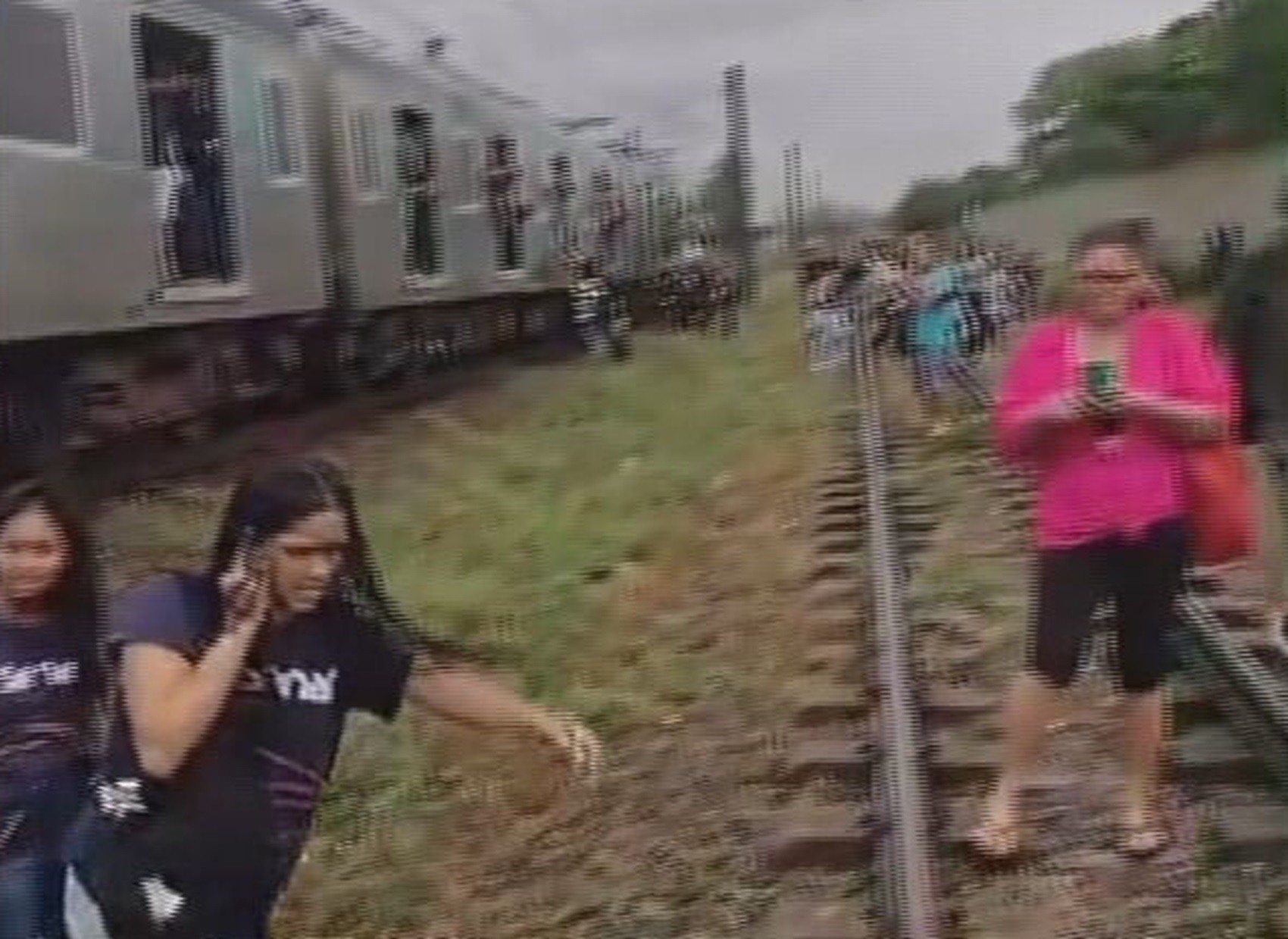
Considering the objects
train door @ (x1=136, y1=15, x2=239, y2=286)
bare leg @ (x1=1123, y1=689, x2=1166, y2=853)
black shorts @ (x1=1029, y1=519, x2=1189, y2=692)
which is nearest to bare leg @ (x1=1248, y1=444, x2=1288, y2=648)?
black shorts @ (x1=1029, y1=519, x2=1189, y2=692)

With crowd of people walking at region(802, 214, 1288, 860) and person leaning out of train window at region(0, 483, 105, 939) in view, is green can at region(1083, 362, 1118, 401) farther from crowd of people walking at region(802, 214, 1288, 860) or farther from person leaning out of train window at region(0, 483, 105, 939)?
person leaning out of train window at region(0, 483, 105, 939)

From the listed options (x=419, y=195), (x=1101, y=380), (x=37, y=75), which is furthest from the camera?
(x=419, y=195)

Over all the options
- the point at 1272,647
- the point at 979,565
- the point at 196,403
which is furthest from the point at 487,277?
the point at 1272,647

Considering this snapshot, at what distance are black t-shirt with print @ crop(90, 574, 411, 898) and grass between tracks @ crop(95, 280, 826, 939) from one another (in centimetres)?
4

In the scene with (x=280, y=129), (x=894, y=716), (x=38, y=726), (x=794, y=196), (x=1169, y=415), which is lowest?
(x=894, y=716)

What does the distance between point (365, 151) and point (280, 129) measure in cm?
10

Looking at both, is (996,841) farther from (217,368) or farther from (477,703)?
(217,368)

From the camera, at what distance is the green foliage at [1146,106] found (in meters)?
2.28

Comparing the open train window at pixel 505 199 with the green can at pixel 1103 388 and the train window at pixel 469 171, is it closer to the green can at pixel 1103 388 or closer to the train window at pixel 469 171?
the train window at pixel 469 171

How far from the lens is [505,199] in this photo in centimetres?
239

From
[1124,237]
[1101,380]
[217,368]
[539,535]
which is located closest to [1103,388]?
[1101,380]

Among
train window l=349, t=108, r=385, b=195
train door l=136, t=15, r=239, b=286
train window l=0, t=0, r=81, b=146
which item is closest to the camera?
train window l=0, t=0, r=81, b=146

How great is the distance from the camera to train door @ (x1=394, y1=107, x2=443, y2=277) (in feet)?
7.70

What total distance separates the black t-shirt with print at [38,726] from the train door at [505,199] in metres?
0.62
